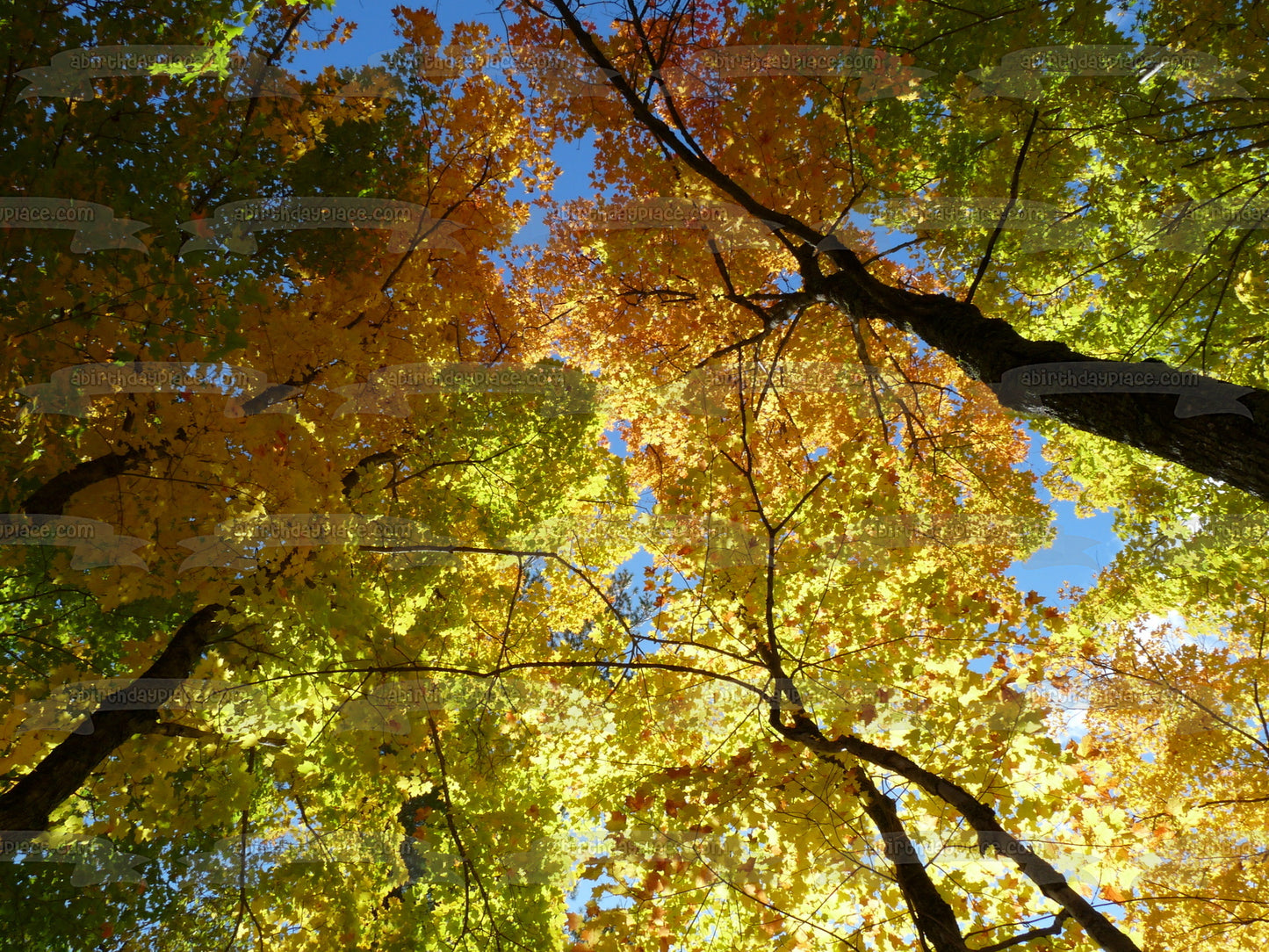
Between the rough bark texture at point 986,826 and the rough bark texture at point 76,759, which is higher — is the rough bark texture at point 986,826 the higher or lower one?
the higher one

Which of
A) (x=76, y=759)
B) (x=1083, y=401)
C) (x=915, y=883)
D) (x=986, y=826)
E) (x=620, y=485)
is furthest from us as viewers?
(x=620, y=485)

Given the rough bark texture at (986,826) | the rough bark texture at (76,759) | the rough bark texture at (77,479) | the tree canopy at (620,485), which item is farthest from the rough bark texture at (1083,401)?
the rough bark texture at (77,479)

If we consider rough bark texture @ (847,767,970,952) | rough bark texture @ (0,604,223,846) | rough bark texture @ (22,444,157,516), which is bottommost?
rough bark texture @ (0,604,223,846)

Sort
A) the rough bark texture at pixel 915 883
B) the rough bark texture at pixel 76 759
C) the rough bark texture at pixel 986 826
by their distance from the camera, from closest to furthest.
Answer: the rough bark texture at pixel 986 826, the rough bark texture at pixel 915 883, the rough bark texture at pixel 76 759

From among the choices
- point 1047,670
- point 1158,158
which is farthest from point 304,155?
point 1047,670

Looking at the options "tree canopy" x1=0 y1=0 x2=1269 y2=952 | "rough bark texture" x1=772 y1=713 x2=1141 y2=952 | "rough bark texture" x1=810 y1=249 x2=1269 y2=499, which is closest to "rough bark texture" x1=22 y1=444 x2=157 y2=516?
"tree canopy" x1=0 y1=0 x2=1269 y2=952

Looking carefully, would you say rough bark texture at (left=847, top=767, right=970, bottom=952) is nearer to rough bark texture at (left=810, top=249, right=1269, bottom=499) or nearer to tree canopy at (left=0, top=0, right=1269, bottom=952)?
tree canopy at (left=0, top=0, right=1269, bottom=952)

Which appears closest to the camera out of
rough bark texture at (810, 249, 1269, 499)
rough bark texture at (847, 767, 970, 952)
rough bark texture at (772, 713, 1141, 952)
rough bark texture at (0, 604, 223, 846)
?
rough bark texture at (810, 249, 1269, 499)

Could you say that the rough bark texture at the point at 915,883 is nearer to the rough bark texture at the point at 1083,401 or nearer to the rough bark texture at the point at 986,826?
the rough bark texture at the point at 986,826

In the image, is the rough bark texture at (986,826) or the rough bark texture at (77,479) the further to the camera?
the rough bark texture at (77,479)

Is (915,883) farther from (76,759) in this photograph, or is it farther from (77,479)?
(77,479)

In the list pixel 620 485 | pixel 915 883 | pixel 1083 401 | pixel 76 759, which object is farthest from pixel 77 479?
pixel 915 883

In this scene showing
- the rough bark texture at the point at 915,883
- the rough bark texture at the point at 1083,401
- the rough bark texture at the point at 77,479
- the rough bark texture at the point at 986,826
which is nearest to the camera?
the rough bark texture at the point at 1083,401

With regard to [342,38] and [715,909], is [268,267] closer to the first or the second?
[342,38]
